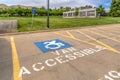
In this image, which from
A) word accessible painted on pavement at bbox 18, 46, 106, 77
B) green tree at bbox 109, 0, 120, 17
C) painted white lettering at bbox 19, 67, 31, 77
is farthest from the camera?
green tree at bbox 109, 0, 120, 17

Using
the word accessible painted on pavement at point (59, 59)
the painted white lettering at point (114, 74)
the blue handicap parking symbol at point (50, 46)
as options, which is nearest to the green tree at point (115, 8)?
the blue handicap parking symbol at point (50, 46)

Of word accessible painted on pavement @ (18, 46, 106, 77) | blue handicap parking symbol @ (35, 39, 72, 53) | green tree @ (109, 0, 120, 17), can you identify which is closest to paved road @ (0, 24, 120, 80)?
word accessible painted on pavement @ (18, 46, 106, 77)

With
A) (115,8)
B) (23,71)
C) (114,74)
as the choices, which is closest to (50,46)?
(23,71)

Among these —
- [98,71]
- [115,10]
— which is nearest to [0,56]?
[98,71]

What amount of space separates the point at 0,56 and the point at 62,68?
3.10 metres

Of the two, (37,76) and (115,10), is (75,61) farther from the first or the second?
(115,10)

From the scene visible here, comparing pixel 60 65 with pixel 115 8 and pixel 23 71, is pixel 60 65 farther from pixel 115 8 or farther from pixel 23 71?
pixel 115 8

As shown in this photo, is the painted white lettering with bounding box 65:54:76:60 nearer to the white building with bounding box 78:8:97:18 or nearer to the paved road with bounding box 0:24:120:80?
the paved road with bounding box 0:24:120:80

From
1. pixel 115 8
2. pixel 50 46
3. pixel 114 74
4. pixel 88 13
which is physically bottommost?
pixel 114 74

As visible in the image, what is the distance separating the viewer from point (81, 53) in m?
7.00

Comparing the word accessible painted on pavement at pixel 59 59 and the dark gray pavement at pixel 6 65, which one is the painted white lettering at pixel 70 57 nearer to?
the word accessible painted on pavement at pixel 59 59

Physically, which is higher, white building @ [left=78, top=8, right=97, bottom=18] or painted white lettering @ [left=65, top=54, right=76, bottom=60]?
white building @ [left=78, top=8, right=97, bottom=18]

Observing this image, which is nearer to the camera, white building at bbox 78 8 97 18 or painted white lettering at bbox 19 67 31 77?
painted white lettering at bbox 19 67 31 77

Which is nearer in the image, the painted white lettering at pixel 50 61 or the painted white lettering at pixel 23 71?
the painted white lettering at pixel 23 71
